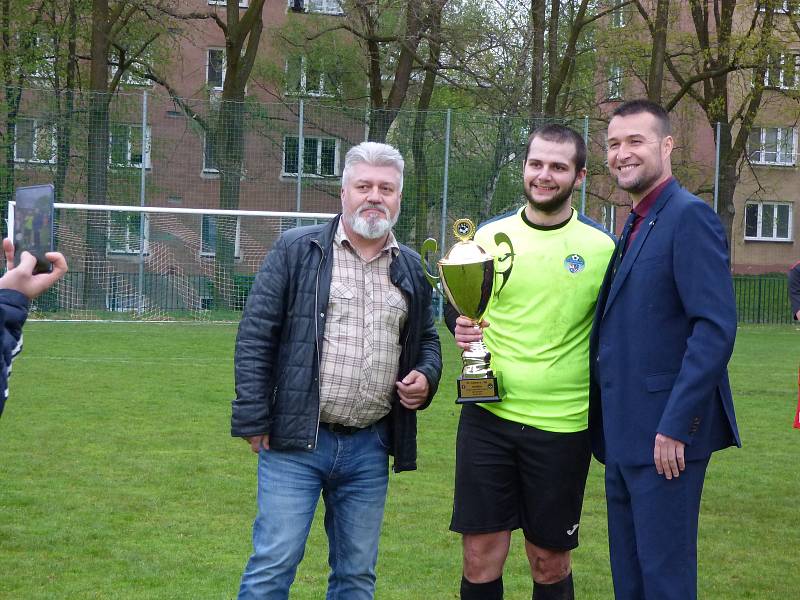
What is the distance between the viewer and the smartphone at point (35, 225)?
280cm

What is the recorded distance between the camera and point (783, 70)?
25656 mm

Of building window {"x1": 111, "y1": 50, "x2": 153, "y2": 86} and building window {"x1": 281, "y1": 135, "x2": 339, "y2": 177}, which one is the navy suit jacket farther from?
building window {"x1": 111, "y1": 50, "x2": 153, "y2": 86}

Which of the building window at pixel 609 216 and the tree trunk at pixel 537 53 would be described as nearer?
the tree trunk at pixel 537 53

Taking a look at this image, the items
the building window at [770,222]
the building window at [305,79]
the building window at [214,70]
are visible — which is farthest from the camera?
the building window at [770,222]

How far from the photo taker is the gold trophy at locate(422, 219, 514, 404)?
4.22 metres

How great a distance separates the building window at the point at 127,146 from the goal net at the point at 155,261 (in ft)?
5.53

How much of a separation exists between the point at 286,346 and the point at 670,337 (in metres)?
1.38

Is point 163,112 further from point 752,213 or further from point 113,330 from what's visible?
point 752,213

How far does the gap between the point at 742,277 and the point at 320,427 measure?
82.9 ft

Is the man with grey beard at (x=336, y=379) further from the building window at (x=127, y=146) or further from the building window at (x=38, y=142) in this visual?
the building window at (x=38, y=142)

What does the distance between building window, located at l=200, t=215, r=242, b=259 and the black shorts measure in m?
15.9

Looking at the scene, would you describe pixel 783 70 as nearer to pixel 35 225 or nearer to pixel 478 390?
pixel 478 390

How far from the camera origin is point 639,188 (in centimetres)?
405

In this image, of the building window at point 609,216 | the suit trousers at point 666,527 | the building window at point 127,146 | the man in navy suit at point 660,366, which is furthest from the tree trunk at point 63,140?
the suit trousers at point 666,527
